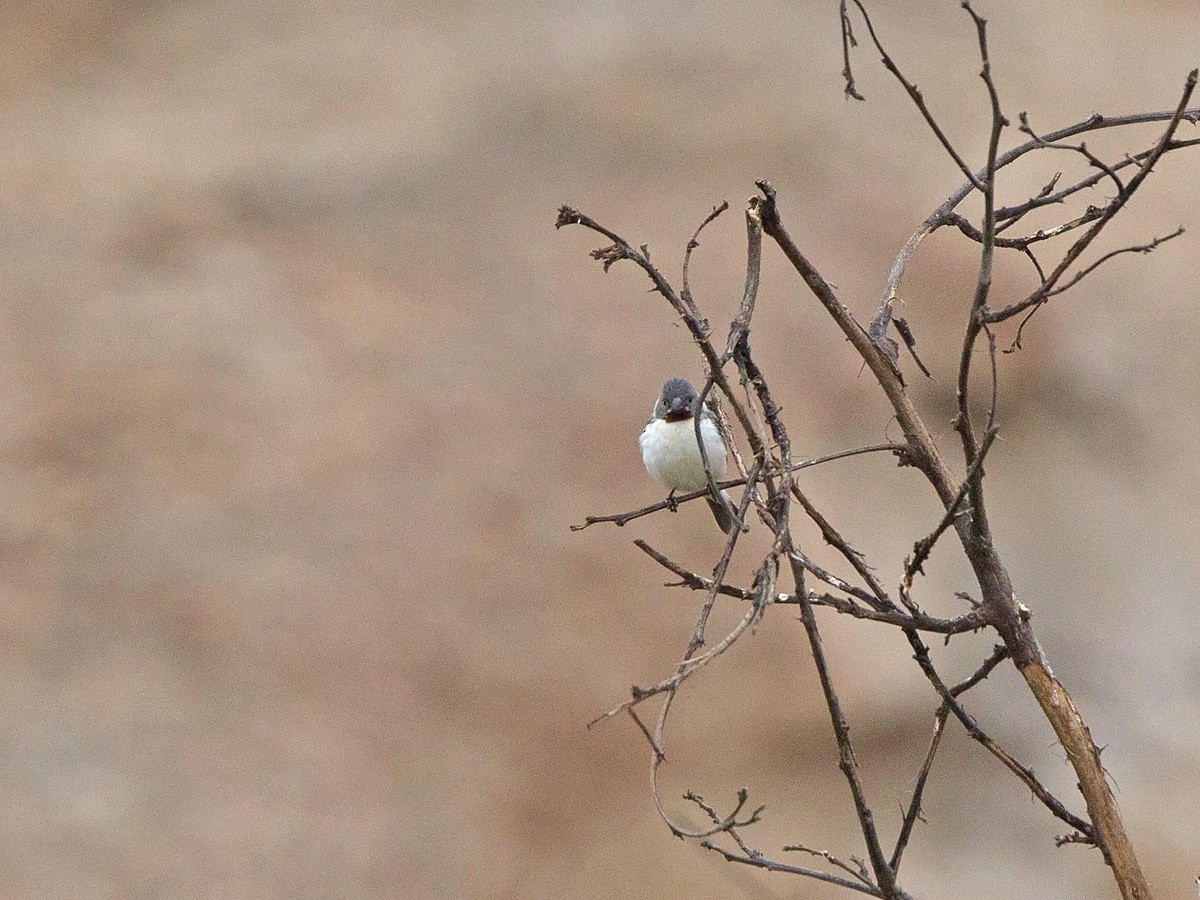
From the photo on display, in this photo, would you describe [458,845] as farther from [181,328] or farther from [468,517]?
[181,328]

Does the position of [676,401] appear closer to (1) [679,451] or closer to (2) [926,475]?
(1) [679,451]

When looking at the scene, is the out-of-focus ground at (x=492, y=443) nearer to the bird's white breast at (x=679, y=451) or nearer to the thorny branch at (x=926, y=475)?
the bird's white breast at (x=679, y=451)

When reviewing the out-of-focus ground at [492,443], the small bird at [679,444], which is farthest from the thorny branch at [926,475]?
the out-of-focus ground at [492,443]

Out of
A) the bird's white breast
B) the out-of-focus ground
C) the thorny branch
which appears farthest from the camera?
the out-of-focus ground

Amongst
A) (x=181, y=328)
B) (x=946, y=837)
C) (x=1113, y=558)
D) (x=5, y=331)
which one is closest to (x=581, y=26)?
(x=181, y=328)

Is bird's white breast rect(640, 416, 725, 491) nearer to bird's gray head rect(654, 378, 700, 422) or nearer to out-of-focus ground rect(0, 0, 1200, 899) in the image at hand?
bird's gray head rect(654, 378, 700, 422)

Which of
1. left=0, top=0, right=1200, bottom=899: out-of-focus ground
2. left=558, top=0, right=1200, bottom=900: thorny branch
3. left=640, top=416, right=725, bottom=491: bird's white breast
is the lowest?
left=558, top=0, right=1200, bottom=900: thorny branch

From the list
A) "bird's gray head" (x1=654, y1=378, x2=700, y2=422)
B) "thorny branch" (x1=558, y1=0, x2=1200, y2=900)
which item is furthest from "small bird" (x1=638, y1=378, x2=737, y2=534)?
"thorny branch" (x1=558, y1=0, x2=1200, y2=900)
